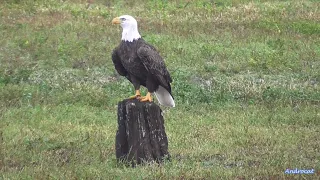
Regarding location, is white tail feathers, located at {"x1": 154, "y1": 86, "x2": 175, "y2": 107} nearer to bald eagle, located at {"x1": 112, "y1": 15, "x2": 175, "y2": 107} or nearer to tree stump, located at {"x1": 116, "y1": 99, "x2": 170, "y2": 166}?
bald eagle, located at {"x1": 112, "y1": 15, "x2": 175, "y2": 107}

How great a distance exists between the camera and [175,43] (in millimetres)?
17078

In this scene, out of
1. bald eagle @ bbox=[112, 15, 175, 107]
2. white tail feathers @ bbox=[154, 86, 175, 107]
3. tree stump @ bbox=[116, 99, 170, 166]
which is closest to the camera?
tree stump @ bbox=[116, 99, 170, 166]

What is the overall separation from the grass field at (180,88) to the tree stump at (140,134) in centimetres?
21

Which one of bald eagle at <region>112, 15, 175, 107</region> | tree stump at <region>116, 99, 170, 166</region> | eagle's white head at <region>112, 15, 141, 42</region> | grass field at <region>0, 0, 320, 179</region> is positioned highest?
eagle's white head at <region>112, 15, 141, 42</region>

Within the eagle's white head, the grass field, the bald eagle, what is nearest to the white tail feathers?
the bald eagle

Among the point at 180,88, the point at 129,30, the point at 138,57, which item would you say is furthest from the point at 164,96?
the point at 180,88

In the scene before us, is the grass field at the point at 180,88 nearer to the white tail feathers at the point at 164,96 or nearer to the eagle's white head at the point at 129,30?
the white tail feathers at the point at 164,96

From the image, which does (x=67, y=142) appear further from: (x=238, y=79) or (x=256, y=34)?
(x=256, y=34)

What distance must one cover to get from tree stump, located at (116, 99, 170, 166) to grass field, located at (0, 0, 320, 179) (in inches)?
8.2

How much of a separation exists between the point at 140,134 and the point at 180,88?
5097 millimetres

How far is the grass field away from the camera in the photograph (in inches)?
322

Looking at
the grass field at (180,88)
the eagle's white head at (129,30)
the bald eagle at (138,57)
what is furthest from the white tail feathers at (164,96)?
the eagle's white head at (129,30)

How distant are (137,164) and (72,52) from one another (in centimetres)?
842

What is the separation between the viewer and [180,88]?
42.7 feet
